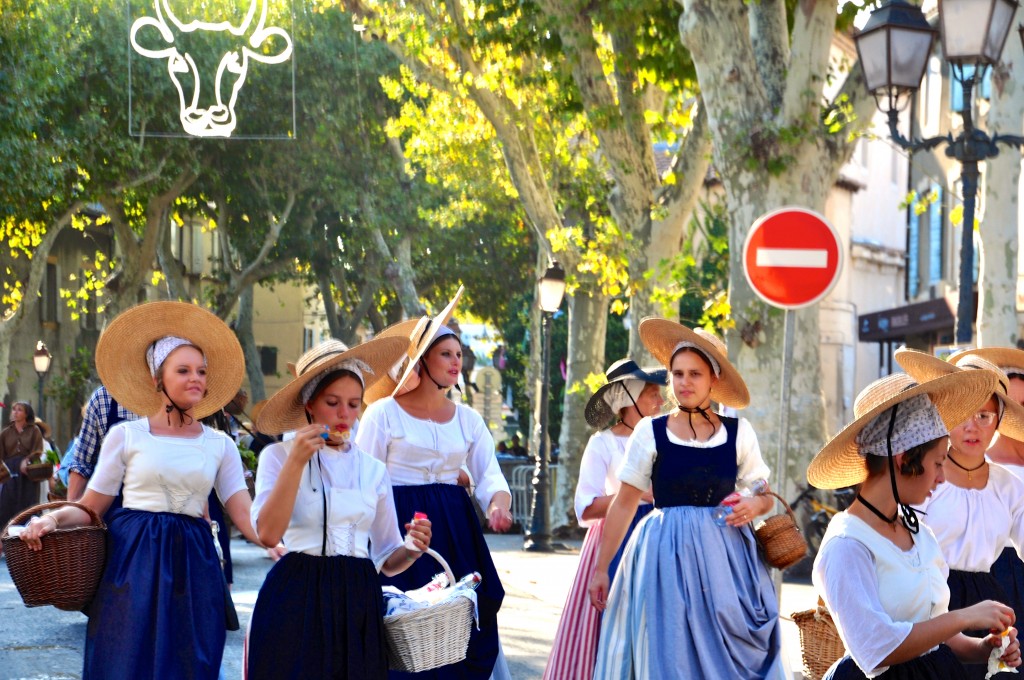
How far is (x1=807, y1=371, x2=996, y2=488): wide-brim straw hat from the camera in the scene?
459cm

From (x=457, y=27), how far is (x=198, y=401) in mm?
15377

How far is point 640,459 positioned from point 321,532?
1.73 metres

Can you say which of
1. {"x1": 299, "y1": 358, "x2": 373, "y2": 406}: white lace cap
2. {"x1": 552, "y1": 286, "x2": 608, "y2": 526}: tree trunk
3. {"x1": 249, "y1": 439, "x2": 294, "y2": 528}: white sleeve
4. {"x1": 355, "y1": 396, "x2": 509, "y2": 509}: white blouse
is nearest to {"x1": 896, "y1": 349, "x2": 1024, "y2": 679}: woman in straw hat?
{"x1": 299, "y1": 358, "x2": 373, "y2": 406}: white lace cap

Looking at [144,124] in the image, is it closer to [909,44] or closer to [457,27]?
[457,27]

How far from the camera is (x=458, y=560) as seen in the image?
741 cm

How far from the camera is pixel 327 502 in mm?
5832

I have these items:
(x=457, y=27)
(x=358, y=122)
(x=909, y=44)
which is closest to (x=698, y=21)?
(x=909, y=44)

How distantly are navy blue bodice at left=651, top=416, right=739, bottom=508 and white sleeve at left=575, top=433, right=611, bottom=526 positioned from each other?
4.80ft

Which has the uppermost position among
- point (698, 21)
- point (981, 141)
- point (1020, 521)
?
point (698, 21)

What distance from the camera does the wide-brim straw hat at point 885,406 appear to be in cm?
459

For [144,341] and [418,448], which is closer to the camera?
[144,341]

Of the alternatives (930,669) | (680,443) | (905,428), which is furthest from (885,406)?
(680,443)

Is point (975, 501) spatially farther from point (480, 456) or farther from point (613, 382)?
point (613, 382)

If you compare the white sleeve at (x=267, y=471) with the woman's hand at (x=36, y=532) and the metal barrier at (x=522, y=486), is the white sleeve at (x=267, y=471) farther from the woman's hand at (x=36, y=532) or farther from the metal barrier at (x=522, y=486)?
the metal barrier at (x=522, y=486)
